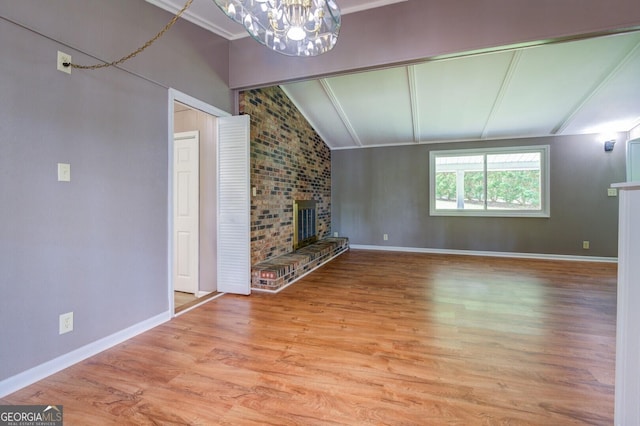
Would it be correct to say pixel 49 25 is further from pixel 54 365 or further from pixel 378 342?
pixel 378 342

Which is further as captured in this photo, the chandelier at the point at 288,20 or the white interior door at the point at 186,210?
the white interior door at the point at 186,210

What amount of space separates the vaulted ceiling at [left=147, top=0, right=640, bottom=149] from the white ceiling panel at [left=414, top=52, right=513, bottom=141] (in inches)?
0.5

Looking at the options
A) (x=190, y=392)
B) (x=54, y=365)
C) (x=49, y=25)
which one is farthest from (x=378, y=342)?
(x=49, y=25)

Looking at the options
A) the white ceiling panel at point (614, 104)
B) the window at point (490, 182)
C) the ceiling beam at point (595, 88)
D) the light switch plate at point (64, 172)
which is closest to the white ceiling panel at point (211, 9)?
the light switch plate at point (64, 172)

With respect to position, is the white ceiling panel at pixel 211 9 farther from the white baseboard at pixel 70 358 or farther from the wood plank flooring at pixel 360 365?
the wood plank flooring at pixel 360 365

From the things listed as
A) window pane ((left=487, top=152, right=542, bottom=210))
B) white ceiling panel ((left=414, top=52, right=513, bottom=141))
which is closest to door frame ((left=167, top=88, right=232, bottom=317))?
white ceiling panel ((left=414, top=52, right=513, bottom=141))

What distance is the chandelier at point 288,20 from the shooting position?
1.50 meters

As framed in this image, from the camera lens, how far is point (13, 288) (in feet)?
5.19

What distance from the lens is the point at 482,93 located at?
13.1 feet

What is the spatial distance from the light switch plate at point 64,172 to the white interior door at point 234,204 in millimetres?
1529

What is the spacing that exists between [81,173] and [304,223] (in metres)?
3.55

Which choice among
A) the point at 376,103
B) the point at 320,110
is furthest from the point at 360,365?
the point at 320,110

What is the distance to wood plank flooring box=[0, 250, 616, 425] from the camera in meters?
1.44

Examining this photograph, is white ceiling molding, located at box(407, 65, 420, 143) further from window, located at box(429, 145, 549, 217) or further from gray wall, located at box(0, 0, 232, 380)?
gray wall, located at box(0, 0, 232, 380)
